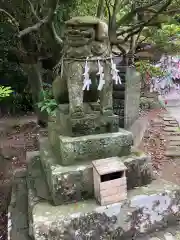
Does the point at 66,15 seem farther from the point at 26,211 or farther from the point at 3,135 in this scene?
the point at 26,211

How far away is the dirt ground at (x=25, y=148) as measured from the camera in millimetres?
3933

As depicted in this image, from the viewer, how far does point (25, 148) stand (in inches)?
226

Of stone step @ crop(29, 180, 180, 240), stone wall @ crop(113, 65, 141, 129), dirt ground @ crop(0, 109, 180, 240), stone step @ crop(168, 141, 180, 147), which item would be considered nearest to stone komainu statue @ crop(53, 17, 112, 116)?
stone step @ crop(29, 180, 180, 240)

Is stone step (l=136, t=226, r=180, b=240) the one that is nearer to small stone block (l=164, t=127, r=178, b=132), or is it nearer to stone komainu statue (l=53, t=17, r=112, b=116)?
stone komainu statue (l=53, t=17, r=112, b=116)

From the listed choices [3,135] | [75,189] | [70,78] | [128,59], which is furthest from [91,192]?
[3,135]

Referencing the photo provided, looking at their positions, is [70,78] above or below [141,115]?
above

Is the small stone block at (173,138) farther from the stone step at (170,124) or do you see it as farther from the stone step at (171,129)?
the stone step at (170,124)

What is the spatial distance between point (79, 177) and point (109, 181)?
28cm

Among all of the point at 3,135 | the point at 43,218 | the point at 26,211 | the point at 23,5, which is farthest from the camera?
the point at 3,135

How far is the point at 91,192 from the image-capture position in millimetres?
2369

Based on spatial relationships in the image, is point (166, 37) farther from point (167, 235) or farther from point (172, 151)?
point (167, 235)

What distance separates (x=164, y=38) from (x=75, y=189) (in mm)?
4273

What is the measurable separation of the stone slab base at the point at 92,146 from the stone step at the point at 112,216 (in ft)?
1.24

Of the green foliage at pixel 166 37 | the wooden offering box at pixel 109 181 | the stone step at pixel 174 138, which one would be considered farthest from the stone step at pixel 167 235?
the green foliage at pixel 166 37
